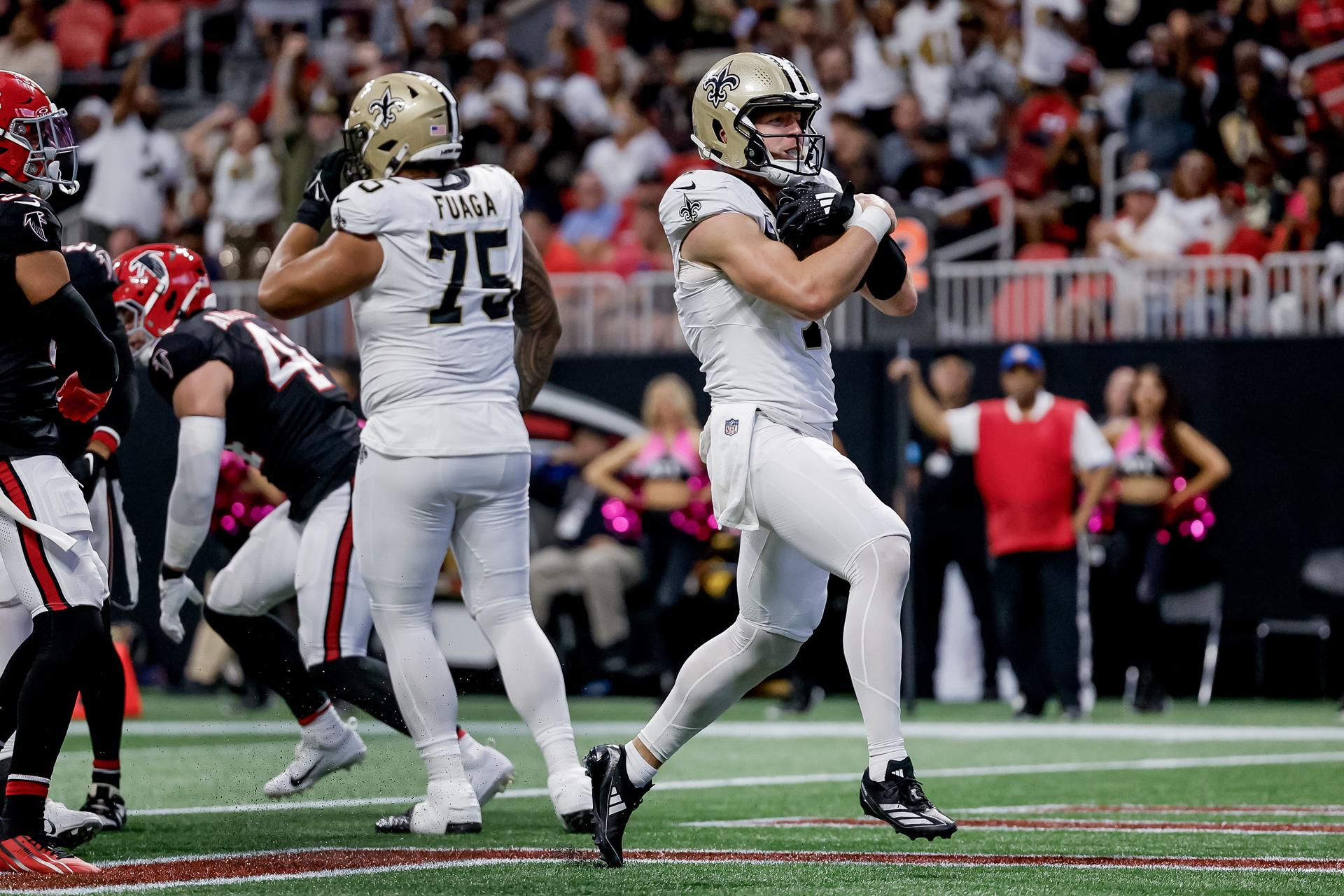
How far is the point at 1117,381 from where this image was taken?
12.7 metres

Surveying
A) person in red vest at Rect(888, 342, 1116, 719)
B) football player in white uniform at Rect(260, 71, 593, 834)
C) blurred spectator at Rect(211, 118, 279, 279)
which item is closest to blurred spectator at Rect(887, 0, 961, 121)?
person in red vest at Rect(888, 342, 1116, 719)

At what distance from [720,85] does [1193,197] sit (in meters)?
9.07

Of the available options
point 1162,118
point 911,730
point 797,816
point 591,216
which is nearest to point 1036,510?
point 911,730

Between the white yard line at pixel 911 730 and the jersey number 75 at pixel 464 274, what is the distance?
4024 millimetres


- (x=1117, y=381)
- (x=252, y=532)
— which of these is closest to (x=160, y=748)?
(x=252, y=532)

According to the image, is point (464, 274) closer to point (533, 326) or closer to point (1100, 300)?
point (533, 326)

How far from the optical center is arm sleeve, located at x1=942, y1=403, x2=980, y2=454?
12.4 meters

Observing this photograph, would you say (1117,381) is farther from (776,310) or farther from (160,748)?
(776,310)

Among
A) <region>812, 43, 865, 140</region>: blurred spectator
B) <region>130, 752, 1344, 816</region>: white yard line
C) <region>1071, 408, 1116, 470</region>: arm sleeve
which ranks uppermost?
<region>812, 43, 865, 140</region>: blurred spectator

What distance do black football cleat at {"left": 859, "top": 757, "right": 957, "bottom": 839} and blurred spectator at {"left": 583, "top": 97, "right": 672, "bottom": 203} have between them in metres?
11.6

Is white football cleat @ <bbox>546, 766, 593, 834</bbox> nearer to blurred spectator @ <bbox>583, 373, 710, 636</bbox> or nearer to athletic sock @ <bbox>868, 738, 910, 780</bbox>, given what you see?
athletic sock @ <bbox>868, 738, 910, 780</bbox>

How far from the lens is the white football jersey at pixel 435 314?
5.90 metres

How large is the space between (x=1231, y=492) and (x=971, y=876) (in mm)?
8469

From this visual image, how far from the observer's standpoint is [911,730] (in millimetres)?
10734
